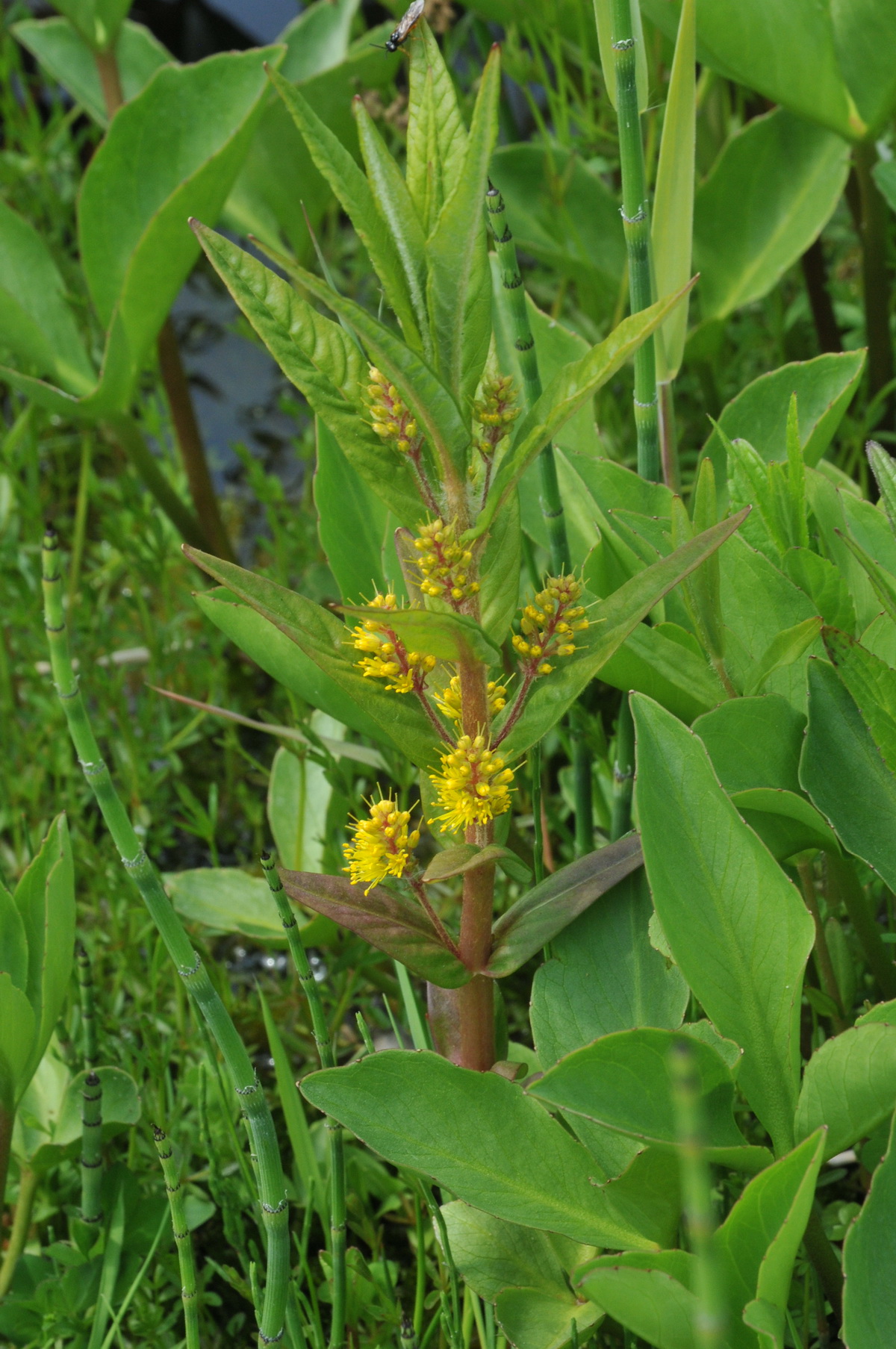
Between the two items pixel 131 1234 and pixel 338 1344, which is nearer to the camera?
pixel 338 1344

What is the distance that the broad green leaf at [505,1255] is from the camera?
27.8 inches

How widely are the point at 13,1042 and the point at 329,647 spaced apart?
32 cm

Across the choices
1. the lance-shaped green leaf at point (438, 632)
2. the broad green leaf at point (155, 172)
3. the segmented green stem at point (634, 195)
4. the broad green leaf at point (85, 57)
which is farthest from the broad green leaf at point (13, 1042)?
the broad green leaf at point (85, 57)

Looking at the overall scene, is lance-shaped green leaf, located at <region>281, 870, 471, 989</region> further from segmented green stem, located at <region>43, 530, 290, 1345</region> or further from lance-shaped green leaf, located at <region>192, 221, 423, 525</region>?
lance-shaped green leaf, located at <region>192, 221, 423, 525</region>

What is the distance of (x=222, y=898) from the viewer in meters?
1.07

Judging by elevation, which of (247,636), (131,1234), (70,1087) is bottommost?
(131,1234)

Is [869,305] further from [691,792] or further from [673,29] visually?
[691,792]

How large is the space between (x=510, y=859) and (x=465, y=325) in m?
0.29

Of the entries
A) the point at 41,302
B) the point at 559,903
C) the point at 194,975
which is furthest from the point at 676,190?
the point at 41,302

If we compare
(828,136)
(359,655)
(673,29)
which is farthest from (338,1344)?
(828,136)

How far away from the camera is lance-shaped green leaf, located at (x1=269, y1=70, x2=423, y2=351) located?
2.02 feet

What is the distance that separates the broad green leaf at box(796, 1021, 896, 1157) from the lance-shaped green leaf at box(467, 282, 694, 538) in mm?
314

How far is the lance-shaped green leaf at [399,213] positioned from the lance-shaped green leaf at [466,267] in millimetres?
11

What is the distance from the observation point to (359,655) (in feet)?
2.22
